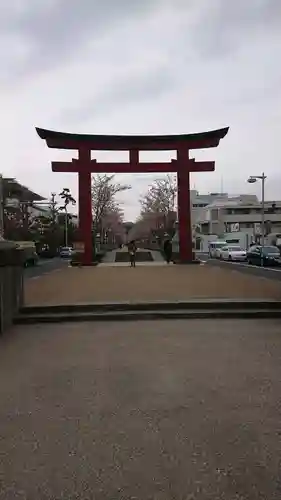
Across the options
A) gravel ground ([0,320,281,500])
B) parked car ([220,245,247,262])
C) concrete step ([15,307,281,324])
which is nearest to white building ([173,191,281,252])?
parked car ([220,245,247,262])

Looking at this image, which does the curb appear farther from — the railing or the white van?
the white van

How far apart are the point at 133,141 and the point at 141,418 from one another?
27.5 meters

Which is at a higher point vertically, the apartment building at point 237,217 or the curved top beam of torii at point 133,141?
the curved top beam of torii at point 133,141

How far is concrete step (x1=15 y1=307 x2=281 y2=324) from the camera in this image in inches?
434

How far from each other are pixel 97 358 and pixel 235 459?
3.80 m

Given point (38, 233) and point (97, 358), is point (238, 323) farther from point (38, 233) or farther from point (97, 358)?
point (38, 233)

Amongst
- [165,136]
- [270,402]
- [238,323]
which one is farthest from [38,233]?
[270,402]

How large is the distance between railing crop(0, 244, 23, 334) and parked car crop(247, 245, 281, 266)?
27.0m

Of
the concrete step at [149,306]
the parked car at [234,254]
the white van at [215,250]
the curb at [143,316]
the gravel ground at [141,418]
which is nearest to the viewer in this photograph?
the gravel ground at [141,418]

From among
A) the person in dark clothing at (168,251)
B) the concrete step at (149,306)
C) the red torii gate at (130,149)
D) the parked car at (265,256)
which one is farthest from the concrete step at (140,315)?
the parked car at (265,256)

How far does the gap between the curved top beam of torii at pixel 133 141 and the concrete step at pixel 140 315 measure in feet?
68.6

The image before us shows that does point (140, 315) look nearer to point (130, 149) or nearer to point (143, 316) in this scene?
point (143, 316)

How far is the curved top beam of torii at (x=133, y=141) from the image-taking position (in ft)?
101

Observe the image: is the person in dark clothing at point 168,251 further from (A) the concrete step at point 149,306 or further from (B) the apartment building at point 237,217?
(B) the apartment building at point 237,217
